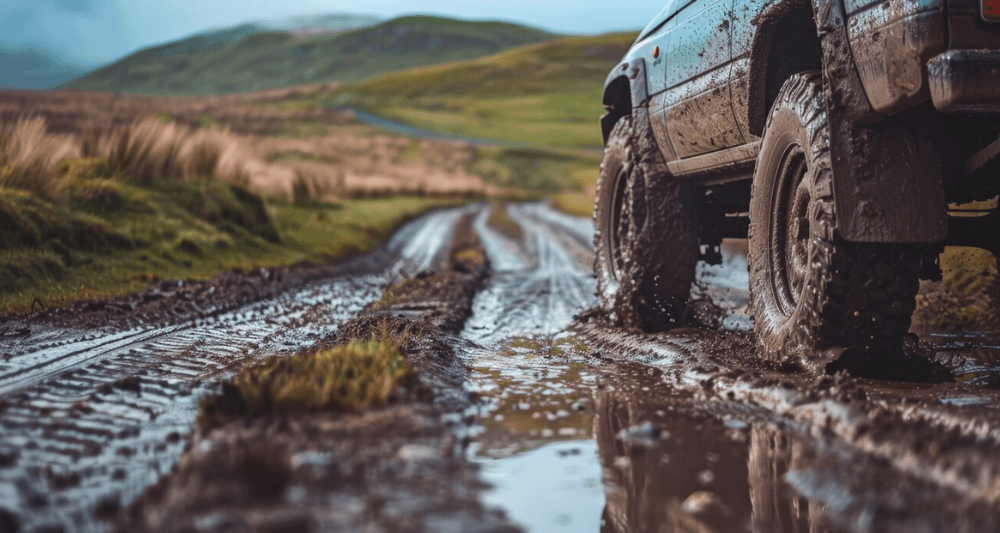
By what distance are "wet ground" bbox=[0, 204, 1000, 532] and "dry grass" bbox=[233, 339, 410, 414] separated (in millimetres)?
249

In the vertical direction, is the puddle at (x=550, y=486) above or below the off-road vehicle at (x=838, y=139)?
below

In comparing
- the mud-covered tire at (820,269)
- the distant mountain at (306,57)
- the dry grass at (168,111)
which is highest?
the distant mountain at (306,57)

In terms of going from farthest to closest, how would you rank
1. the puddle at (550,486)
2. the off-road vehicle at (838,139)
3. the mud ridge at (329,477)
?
the off-road vehicle at (838,139), the puddle at (550,486), the mud ridge at (329,477)

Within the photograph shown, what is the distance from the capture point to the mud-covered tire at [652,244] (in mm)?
5652

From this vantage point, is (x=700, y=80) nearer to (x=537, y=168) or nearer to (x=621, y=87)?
(x=621, y=87)

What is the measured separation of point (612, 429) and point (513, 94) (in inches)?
3994

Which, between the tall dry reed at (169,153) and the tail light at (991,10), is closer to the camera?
the tail light at (991,10)

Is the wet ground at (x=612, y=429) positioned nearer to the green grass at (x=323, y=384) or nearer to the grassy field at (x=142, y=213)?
the green grass at (x=323, y=384)

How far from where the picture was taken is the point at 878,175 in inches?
137

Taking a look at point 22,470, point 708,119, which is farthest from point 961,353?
point 22,470

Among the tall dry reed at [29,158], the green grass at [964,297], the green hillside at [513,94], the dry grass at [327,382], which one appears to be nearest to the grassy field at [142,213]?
the tall dry reed at [29,158]

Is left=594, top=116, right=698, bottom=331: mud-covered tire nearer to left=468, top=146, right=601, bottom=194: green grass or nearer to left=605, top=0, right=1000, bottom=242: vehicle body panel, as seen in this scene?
left=605, top=0, right=1000, bottom=242: vehicle body panel

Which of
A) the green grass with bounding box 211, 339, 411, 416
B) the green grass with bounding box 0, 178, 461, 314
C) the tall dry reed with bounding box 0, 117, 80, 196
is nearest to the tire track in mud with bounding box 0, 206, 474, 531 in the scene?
the green grass with bounding box 211, 339, 411, 416

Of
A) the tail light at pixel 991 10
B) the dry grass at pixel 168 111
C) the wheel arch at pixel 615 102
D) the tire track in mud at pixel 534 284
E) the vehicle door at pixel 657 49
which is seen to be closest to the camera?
the tail light at pixel 991 10
